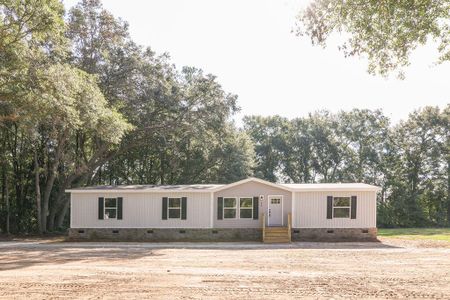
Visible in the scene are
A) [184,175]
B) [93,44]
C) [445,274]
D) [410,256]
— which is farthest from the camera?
[184,175]

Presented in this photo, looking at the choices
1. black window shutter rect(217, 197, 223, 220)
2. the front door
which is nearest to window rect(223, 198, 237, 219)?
black window shutter rect(217, 197, 223, 220)

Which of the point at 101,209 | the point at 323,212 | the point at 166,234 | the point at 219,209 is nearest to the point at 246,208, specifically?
the point at 219,209

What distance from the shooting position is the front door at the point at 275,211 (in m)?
25.4

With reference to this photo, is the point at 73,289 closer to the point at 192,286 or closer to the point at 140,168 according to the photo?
the point at 192,286

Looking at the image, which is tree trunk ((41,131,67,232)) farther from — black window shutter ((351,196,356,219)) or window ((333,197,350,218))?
black window shutter ((351,196,356,219))

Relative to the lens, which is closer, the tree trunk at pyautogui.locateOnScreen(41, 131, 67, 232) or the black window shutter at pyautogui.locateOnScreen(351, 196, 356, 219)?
the black window shutter at pyautogui.locateOnScreen(351, 196, 356, 219)

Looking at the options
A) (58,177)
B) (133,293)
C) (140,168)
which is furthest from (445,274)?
(140,168)

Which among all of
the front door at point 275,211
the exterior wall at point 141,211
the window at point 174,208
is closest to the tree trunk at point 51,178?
the exterior wall at point 141,211

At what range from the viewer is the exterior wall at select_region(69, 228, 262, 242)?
25.3 meters

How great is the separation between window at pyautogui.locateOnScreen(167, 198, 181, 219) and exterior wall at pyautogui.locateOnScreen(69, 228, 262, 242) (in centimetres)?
72

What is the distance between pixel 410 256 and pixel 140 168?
97.0 feet

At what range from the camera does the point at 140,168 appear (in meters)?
43.1

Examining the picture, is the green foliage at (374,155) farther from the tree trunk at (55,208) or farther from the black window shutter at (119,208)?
the black window shutter at (119,208)

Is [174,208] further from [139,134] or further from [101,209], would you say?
[139,134]
